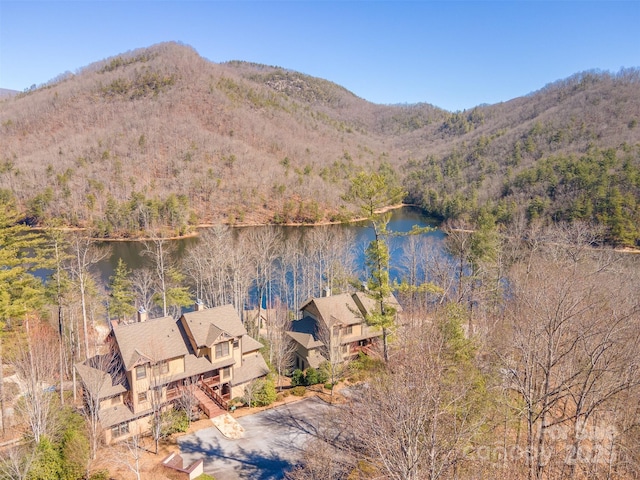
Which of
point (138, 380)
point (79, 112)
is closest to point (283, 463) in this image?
point (138, 380)

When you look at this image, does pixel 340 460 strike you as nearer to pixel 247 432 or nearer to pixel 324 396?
pixel 247 432

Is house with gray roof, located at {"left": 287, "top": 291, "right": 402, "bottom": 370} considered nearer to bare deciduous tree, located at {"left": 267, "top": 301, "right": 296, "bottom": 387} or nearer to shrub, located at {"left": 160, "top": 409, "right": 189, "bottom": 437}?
bare deciduous tree, located at {"left": 267, "top": 301, "right": 296, "bottom": 387}

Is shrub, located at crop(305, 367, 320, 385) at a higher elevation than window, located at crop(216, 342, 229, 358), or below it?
below

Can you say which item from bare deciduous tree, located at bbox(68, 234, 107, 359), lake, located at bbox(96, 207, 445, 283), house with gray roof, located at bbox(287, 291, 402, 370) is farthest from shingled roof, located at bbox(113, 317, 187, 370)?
lake, located at bbox(96, 207, 445, 283)

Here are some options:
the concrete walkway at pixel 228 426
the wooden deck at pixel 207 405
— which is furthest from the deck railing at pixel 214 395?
the concrete walkway at pixel 228 426

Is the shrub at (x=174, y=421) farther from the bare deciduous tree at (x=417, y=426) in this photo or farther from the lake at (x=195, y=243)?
the lake at (x=195, y=243)
